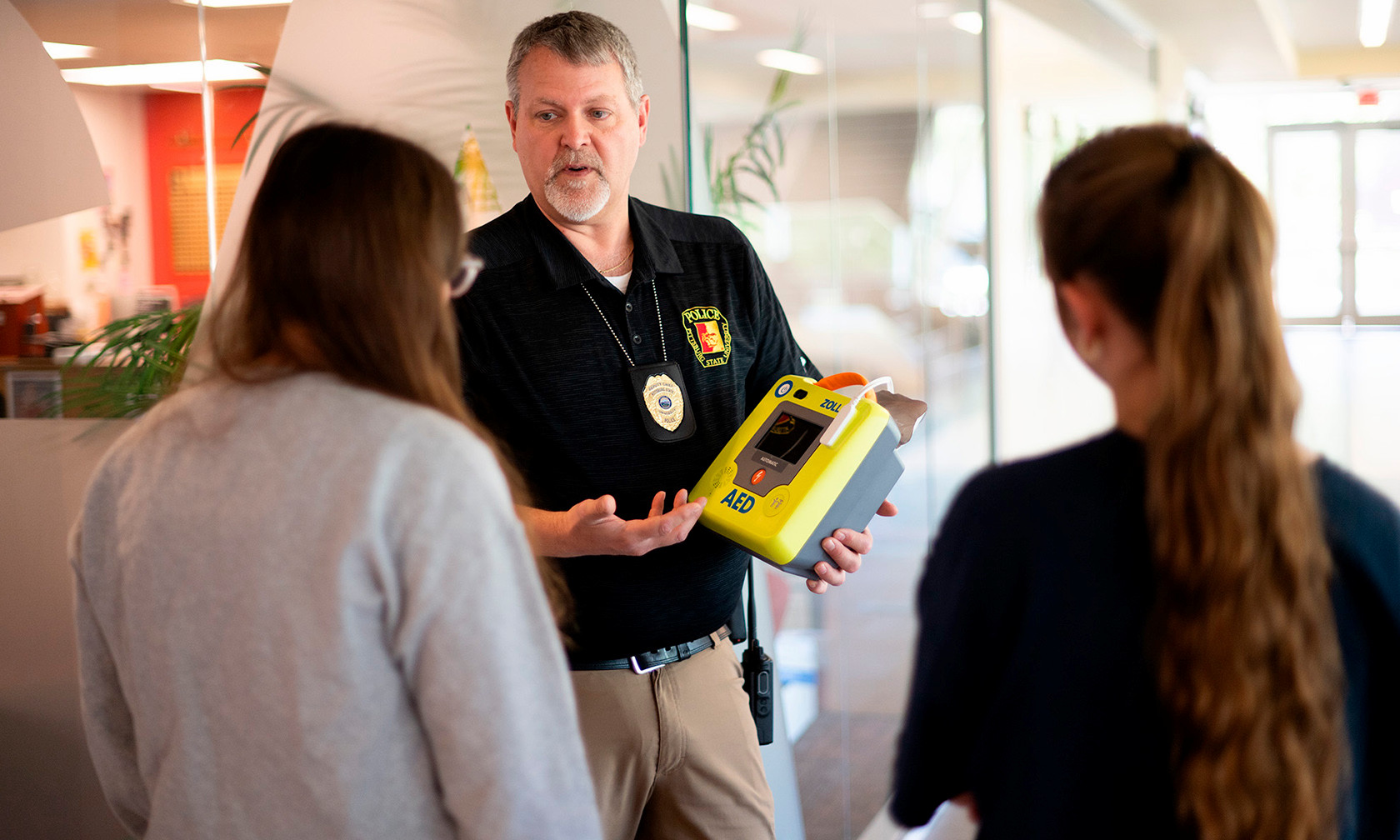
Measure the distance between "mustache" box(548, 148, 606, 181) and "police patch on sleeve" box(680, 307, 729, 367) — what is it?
10.5 inches

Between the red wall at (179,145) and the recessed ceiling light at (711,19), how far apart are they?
1.03 meters

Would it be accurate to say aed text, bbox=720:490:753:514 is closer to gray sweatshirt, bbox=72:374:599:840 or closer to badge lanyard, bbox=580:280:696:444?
badge lanyard, bbox=580:280:696:444

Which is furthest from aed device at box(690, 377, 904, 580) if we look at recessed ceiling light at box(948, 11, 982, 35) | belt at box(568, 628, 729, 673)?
recessed ceiling light at box(948, 11, 982, 35)

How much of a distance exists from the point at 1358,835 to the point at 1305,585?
249 millimetres

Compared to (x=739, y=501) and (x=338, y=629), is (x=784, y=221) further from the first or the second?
(x=338, y=629)

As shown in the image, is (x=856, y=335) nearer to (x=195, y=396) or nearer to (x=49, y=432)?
(x=49, y=432)

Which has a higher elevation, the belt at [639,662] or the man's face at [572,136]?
the man's face at [572,136]

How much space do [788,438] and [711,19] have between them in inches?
55.6

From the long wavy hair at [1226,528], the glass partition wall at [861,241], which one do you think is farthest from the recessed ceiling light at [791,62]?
the long wavy hair at [1226,528]

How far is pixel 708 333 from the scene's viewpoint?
1771 mm

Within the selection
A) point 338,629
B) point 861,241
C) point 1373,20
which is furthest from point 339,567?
point 1373,20

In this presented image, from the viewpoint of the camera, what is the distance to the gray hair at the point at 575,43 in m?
1.72

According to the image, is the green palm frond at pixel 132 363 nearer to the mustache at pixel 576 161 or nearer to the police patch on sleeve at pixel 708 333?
the mustache at pixel 576 161

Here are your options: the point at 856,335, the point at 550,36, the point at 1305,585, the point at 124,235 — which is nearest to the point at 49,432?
the point at 124,235
